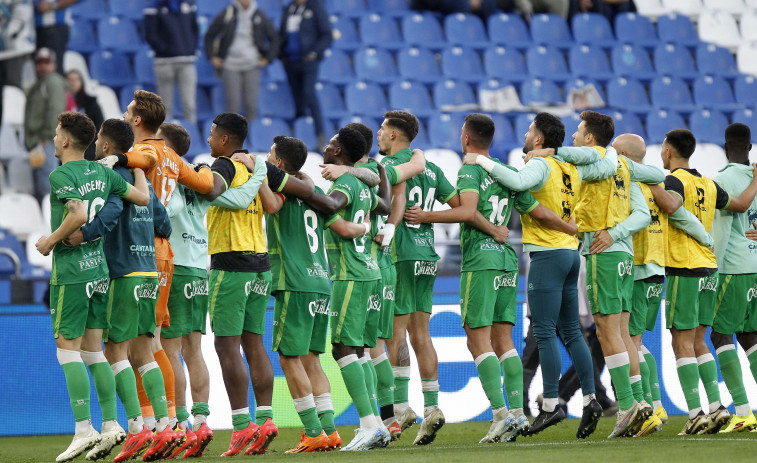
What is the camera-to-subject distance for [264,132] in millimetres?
15828

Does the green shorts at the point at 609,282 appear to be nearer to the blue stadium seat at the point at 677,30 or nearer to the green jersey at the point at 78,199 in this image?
the green jersey at the point at 78,199

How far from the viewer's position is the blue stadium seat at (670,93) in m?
18.3

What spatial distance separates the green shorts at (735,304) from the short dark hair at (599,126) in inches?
66.9

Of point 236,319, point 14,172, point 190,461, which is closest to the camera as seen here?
point 190,461

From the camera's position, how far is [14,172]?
1465 cm

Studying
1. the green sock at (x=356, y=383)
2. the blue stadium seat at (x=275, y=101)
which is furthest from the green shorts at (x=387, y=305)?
the blue stadium seat at (x=275, y=101)

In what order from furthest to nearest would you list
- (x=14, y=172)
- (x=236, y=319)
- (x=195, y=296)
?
(x=14, y=172), (x=195, y=296), (x=236, y=319)

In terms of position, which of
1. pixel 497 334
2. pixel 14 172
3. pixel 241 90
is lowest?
pixel 497 334

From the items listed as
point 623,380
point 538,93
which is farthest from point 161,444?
point 538,93

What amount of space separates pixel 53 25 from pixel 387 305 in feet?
31.8

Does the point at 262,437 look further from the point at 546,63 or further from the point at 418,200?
the point at 546,63

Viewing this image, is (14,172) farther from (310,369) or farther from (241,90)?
(310,369)

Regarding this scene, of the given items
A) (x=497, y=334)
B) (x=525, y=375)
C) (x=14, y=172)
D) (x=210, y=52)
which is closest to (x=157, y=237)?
(x=497, y=334)

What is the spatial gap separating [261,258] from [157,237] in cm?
74
